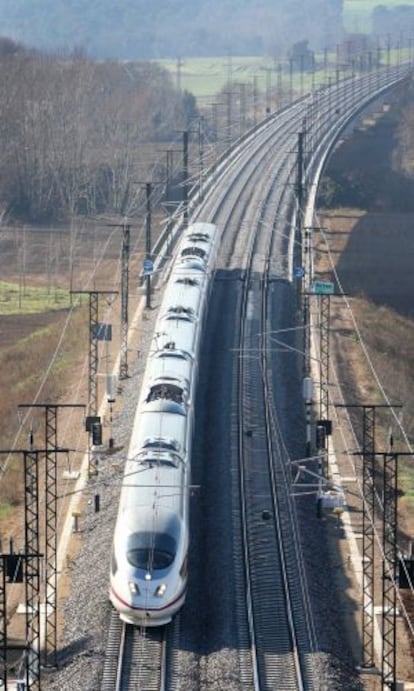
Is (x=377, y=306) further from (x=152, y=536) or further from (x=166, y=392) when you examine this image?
(x=152, y=536)

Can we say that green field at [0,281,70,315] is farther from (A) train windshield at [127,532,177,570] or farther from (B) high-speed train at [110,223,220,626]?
(A) train windshield at [127,532,177,570]

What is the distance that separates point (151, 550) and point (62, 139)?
73.3 m

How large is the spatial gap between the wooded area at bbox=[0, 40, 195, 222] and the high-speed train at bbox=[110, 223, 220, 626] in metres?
49.5

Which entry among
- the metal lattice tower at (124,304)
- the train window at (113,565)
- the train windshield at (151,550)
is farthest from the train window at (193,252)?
the train windshield at (151,550)

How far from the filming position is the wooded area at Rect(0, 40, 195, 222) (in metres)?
97.4

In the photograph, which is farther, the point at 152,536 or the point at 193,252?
the point at 193,252

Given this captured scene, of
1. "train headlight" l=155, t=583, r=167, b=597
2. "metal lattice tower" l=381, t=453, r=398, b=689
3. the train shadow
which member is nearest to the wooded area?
the train shadow

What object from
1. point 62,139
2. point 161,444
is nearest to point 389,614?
point 161,444

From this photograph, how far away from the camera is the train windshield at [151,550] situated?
3002 centimetres

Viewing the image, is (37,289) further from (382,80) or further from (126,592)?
(382,80)

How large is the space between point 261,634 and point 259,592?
7.40 feet

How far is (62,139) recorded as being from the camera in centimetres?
10081

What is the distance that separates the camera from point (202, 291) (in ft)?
174

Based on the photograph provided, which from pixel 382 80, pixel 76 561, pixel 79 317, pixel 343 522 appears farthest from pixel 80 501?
pixel 382 80
